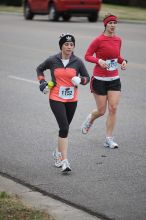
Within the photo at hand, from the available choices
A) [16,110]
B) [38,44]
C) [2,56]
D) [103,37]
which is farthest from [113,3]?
[103,37]

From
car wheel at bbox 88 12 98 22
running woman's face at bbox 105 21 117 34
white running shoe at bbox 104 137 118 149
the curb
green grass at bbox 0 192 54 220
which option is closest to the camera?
green grass at bbox 0 192 54 220

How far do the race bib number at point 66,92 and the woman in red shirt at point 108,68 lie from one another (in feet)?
3.70

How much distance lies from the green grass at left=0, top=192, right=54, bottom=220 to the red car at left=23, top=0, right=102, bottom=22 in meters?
25.9

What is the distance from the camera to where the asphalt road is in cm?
776

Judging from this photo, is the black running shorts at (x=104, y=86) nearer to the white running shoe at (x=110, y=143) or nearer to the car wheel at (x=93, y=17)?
the white running shoe at (x=110, y=143)

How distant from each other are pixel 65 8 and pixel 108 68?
23008 mm

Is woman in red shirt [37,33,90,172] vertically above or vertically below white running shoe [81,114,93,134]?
above

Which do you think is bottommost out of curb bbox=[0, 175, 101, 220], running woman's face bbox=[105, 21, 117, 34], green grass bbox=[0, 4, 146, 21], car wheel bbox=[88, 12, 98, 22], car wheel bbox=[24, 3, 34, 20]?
green grass bbox=[0, 4, 146, 21]

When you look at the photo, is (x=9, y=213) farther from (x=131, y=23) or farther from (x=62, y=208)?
(x=131, y=23)

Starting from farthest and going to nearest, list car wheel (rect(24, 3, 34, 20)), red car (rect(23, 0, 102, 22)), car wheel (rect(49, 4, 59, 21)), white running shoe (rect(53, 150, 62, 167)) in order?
car wheel (rect(24, 3, 34, 20)) → car wheel (rect(49, 4, 59, 21)) → red car (rect(23, 0, 102, 22)) → white running shoe (rect(53, 150, 62, 167))

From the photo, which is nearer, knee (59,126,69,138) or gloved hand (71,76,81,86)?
gloved hand (71,76,81,86)

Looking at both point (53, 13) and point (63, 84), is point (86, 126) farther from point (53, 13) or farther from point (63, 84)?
point (53, 13)

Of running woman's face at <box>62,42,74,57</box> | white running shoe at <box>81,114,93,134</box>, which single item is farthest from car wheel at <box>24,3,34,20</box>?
running woman's face at <box>62,42,74,57</box>

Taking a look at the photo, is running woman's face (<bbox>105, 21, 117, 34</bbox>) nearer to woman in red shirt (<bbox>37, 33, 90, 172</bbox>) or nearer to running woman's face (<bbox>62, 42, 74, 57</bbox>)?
woman in red shirt (<bbox>37, 33, 90, 172</bbox>)
